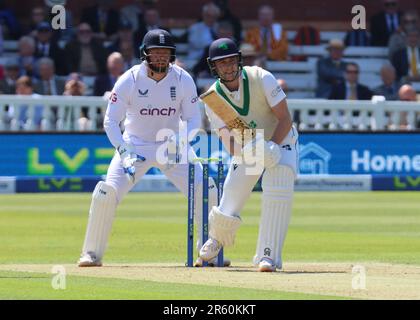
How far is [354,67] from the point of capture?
74.7ft

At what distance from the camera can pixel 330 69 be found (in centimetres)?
2389

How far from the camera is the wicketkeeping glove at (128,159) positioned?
11.1m

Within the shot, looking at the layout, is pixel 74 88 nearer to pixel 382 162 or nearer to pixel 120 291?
pixel 382 162

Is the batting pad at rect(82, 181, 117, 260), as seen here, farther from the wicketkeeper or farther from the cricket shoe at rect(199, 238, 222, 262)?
the cricket shoe at rect(199, 238, 222, 262)

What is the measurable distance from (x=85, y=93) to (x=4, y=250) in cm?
1025

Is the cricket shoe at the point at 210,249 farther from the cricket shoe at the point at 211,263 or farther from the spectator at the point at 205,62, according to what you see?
the spectator at the point at 205,62

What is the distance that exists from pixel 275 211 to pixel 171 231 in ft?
14.4

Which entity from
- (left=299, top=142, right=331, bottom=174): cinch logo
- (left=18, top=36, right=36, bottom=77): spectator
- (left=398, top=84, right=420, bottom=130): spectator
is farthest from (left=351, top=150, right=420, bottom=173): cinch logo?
(left=18, top=36, right=36, bottom=77): spectator

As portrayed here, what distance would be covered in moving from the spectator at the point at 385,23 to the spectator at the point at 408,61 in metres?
0.46

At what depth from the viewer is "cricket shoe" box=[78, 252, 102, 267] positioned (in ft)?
36.3

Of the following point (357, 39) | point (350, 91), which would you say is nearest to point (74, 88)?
point (350, 91)

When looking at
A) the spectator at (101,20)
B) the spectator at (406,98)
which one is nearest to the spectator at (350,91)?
the spectator at (406,98)

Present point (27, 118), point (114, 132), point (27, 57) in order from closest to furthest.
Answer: point (114, 132) → point (27, 118) → point (27, 57)

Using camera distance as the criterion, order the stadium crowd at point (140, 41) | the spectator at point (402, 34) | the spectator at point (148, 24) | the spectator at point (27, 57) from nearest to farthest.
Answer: the stadium crowd at point (140, 41) → the spectator at point (27, 57) → the spectator at point (148, 24) → the spectator at point (402, 34)
